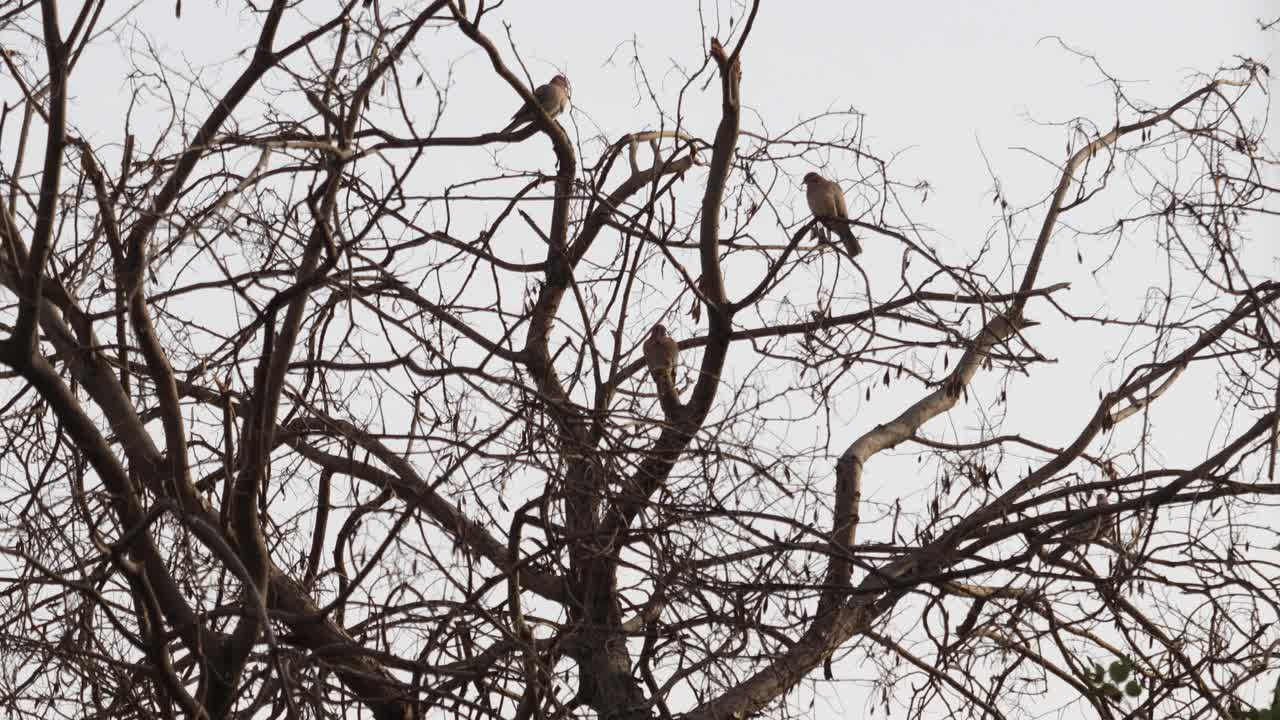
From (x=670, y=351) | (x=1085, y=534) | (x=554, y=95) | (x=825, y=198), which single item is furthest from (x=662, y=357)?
(x=554, y=95)

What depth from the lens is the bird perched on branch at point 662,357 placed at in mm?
4410

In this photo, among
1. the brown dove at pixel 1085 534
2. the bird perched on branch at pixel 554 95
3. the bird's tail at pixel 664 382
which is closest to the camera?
the brown dove at pixel 1085 534

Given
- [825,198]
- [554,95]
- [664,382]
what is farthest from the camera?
[554,95]

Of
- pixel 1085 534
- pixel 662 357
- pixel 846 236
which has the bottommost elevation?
pixel 1085 534

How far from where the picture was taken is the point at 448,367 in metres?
3.75

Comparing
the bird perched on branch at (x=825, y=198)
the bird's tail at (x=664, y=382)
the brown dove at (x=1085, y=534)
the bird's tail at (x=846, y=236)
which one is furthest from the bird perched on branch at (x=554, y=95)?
the brown dove at (x=1085, y=534)

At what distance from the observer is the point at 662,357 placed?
176 inches

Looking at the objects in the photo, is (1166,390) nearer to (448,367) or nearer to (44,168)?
(448,367)

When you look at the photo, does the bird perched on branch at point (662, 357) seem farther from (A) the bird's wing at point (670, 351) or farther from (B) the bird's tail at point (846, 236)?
(B) the bird's tail at point (846, 236)

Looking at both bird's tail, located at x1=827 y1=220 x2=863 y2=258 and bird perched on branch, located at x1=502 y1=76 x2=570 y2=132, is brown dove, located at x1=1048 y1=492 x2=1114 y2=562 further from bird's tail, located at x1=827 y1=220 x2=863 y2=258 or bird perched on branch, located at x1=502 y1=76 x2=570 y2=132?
bird perched on branch, located at x1=502 y1=76 x2=570 y2=132

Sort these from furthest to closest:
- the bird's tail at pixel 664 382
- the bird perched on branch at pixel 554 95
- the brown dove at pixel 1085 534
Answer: the bird perched on branch at pixel 554 95 → the bird's tail at pixel 664 382 → the brown dove at pixel 1085 534

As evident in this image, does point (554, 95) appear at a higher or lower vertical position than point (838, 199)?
higher

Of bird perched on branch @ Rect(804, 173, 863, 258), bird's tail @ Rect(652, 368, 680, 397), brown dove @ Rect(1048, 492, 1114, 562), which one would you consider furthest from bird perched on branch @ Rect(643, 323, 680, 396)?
brown dove @ Rect(1048, 492, 1114, 562)

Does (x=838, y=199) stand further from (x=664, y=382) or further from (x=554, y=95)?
(x=554, y=95)
